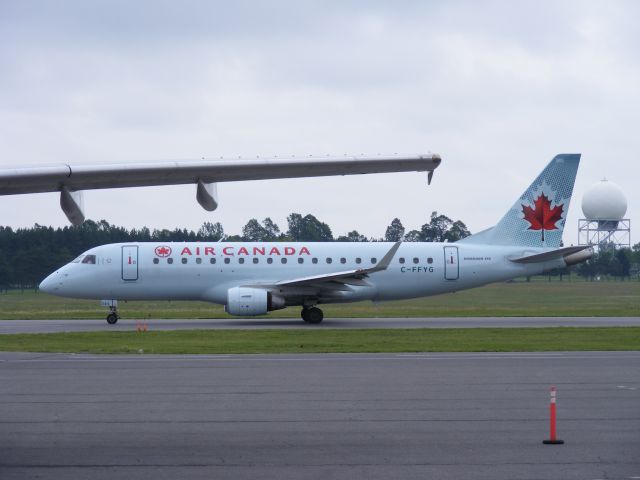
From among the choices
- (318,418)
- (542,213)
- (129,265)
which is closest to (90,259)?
(129,265)

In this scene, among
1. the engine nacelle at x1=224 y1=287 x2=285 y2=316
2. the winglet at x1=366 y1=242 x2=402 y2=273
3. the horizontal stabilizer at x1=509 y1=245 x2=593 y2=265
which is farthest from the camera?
the horizontal stabilizer at x1=509 y1=245 x2=593 y2=265

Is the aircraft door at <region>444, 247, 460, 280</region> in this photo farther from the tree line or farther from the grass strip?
the tree line

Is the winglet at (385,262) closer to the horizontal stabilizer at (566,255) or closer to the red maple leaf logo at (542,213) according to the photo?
the horizontal stabilizer at (566,255)

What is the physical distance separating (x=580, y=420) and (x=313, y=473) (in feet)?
15.4

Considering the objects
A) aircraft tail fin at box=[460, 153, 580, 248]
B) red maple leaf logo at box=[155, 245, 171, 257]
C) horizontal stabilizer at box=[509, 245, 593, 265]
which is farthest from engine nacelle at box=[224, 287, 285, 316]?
horizontal stabilizer at box=[509, 245, 593, 265]

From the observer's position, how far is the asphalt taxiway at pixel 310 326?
98.2ft

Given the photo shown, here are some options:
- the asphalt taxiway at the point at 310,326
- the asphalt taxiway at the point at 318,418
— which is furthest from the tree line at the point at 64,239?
the asphalt taxiway at the point at 318,418

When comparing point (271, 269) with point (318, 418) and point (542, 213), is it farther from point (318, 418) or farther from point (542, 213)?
point (318, 418)

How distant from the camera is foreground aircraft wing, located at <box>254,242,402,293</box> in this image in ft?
101

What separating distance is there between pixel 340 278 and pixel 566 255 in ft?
28.0

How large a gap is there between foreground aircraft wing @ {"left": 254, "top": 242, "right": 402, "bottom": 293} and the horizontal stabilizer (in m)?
5.35

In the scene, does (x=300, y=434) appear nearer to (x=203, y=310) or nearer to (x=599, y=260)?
(x=203, y=310)

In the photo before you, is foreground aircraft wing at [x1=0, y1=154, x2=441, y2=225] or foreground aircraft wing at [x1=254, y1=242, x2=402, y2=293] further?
foreground aircraft wing at [x1=254, y1=242, x2=402, y2=293]

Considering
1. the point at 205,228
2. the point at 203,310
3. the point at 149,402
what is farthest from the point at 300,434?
the point at 205,228
